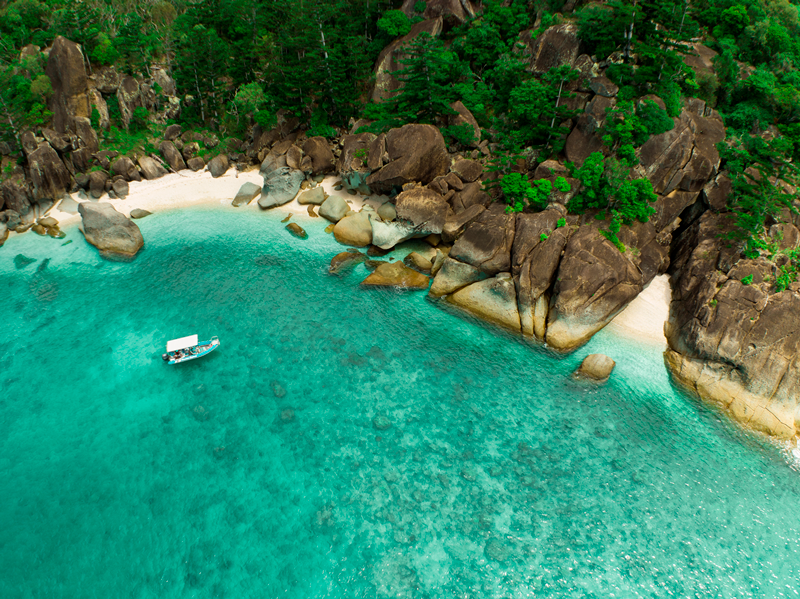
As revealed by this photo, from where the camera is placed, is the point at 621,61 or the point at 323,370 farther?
the point at 621,61

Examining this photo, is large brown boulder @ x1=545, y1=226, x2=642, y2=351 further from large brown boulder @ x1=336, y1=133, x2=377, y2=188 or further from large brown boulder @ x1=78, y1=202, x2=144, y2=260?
large brown boulder @ x1=78, y1=202, x2=144, y2=260

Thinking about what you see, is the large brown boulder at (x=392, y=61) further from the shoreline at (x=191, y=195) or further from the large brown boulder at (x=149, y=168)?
the large brown boulder at (x=149, y=168)

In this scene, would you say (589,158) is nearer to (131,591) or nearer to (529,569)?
(529,569)

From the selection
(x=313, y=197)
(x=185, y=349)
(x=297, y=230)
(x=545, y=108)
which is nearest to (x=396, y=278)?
(x=297, y=230)

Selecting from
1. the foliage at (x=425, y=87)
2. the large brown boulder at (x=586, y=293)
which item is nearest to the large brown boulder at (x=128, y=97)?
the foliage at (x=425, y=87)

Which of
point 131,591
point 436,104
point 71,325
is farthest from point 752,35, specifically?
point 71,325

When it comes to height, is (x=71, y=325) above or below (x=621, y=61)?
below
